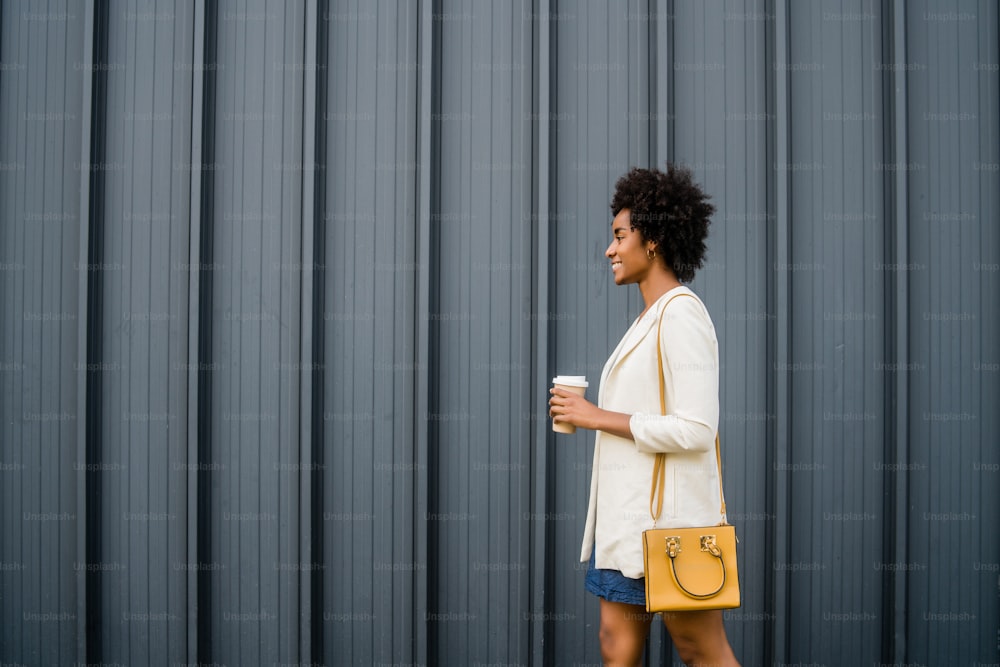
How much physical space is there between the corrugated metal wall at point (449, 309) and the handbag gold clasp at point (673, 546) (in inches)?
49.1

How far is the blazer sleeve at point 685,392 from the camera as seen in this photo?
1.89 meters

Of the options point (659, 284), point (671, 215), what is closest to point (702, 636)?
point (659, 284)

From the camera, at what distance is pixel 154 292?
125 inches

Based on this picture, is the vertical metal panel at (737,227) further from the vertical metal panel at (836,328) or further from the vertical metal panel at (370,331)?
the vertical metal panel at (370,331)

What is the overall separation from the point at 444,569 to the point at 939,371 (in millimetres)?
2770

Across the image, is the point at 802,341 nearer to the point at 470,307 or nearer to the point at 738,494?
the point at 738,494

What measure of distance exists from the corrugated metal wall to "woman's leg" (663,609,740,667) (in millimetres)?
1137

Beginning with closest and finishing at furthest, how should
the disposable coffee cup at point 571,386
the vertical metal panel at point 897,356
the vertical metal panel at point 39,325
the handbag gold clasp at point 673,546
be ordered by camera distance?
the handbag gold clasp at point 673,546 → the disposable coffee cup at point 571,386 → the vertical metal panel at point 897,356 → the vertical metal panel at point 39,325

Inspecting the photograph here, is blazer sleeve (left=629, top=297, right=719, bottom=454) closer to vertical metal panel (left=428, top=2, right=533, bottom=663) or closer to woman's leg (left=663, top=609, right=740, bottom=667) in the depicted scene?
woman's leg (left=663, top=609, right=740, bottom=667)

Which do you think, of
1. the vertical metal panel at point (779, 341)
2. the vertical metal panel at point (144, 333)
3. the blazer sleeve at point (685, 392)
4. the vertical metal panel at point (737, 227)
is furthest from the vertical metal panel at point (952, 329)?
the vertical metal panel at point (144, 333)

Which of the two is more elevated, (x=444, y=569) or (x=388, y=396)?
(x=388, y=396)

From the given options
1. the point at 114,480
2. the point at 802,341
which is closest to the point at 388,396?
the point at 114,480

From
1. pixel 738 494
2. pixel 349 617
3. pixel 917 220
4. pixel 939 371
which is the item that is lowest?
pixel 349 617

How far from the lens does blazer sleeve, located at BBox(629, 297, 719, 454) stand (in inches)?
74.3
